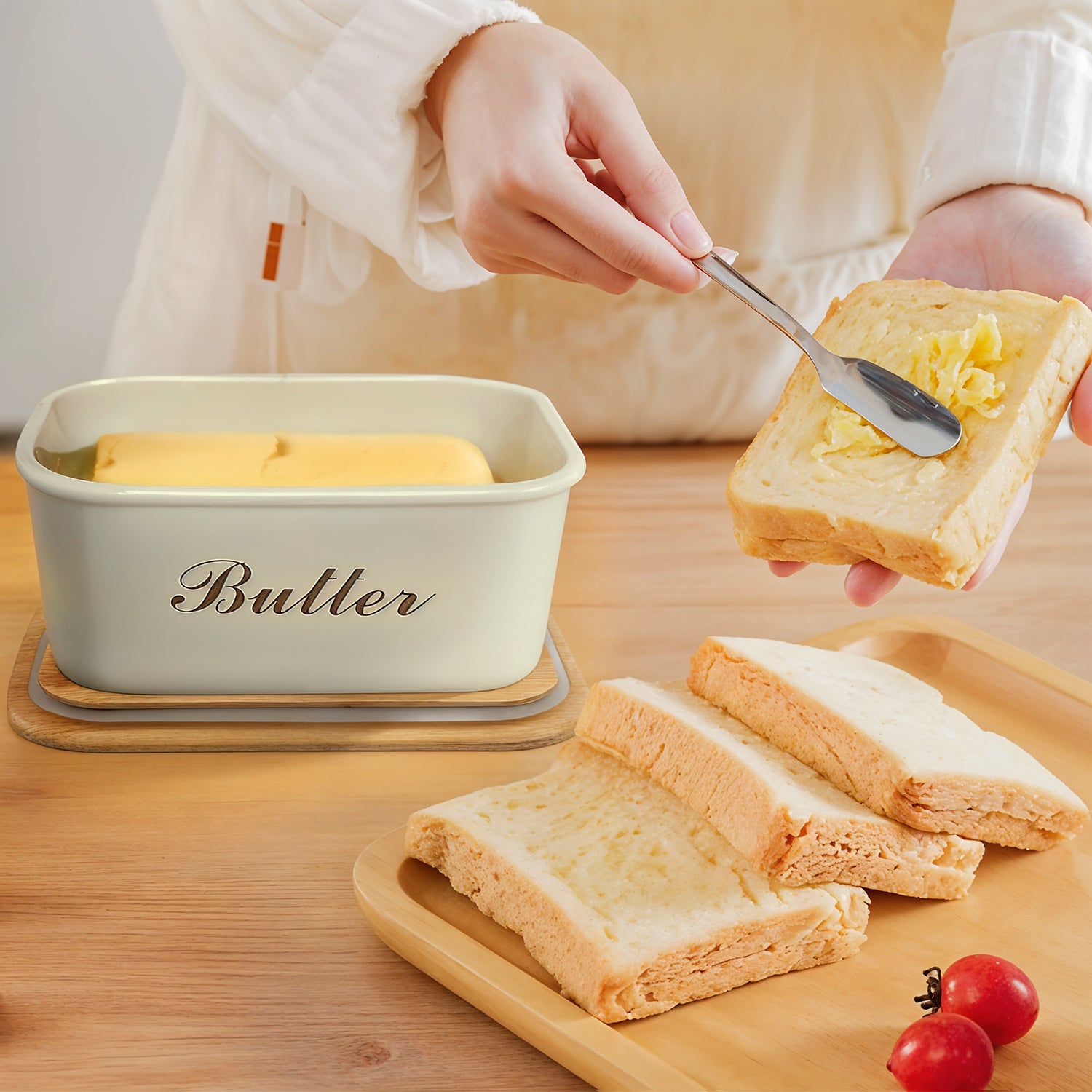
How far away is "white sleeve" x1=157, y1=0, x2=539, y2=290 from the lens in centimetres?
110

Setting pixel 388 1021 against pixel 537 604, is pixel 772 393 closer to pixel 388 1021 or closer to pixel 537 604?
pixel 537 604

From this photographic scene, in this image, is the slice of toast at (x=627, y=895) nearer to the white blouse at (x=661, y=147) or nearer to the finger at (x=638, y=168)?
the finger at (x=638, y=168)

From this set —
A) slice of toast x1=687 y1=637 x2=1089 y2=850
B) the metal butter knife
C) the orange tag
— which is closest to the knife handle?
the metal butter knife

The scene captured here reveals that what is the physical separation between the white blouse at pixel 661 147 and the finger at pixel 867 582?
20.5 inches

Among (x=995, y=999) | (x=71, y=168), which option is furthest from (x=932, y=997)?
(x=71, y=168)

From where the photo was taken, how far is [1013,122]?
1223 mm

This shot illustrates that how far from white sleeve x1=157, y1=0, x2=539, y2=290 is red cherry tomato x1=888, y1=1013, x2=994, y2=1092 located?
2.95 feet

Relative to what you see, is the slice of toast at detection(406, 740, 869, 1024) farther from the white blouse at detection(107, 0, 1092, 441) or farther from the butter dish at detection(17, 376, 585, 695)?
the white blouse at detection(107, 0, 1092, 441)

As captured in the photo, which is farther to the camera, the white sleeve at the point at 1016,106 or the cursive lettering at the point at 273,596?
the white sleeve at the point at 1016,106

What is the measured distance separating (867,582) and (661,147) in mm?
844

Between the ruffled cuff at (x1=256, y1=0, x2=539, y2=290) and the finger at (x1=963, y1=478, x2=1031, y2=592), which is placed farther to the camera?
the ruffled cuff at (x1=256, y1=0, x2=539, y2=290)

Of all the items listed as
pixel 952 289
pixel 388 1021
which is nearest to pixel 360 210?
pixel 952 289

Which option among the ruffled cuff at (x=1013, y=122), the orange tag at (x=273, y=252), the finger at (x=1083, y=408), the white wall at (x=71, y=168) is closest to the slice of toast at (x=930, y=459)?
the finger at (x=1083, y=408)

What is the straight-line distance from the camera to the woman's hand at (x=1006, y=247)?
1090mm
